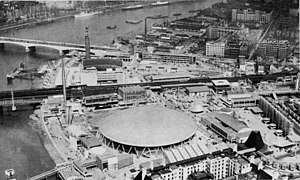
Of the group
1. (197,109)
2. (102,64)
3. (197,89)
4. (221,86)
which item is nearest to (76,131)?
(197,109)

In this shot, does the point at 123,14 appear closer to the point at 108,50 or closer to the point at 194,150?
the point at 108,50

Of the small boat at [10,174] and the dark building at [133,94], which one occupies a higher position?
the dark building at [133,94]

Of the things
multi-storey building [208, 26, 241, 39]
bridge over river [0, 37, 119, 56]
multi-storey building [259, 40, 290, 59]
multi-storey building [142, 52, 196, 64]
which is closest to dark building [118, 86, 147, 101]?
multi-storey building [142, 52, 196, 64]

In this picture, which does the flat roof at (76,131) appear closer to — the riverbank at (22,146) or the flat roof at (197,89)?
→ the riverbank at (22,146)

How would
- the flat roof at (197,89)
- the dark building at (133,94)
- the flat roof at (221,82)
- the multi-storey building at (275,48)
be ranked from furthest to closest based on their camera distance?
1. the multi-storey building at (275,48)
2. the flat roof at (221,82)
3. the flat roof at (197,89)
4. the dark building at (133,94)

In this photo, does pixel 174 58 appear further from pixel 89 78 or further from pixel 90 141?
pixel 90 141

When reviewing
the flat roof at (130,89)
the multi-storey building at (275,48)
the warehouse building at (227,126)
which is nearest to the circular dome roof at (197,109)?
the warehouse building at (227,126)

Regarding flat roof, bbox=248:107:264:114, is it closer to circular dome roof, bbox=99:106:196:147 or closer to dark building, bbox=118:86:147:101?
circular dome roof, bbox=99:106:196:147
